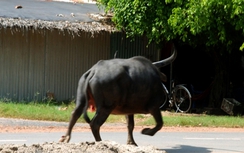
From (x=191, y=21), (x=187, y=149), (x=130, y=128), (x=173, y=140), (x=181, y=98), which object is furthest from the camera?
(x=181, y=98)

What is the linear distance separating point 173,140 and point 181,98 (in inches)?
333

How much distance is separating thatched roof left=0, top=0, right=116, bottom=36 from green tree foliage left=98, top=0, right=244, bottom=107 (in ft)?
2.27

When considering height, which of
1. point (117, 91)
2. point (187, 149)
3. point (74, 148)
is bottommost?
point (187, 149)

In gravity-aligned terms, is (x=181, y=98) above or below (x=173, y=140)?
below

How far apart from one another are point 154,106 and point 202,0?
23.9 ft

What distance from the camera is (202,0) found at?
695 inches

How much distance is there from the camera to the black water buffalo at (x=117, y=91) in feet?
34.5

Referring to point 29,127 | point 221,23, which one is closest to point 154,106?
point 29,127

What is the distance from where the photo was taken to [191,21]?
18594 millimetres

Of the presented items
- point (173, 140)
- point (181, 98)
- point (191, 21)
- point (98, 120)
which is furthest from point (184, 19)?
point (98, 120)

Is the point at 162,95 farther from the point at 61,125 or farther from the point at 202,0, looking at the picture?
the point at 202,0

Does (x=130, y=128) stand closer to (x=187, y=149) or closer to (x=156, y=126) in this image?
(x=156, y=126)

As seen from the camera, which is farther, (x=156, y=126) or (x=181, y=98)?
(x=181, y=98)

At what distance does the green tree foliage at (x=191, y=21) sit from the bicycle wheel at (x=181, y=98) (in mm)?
1258
